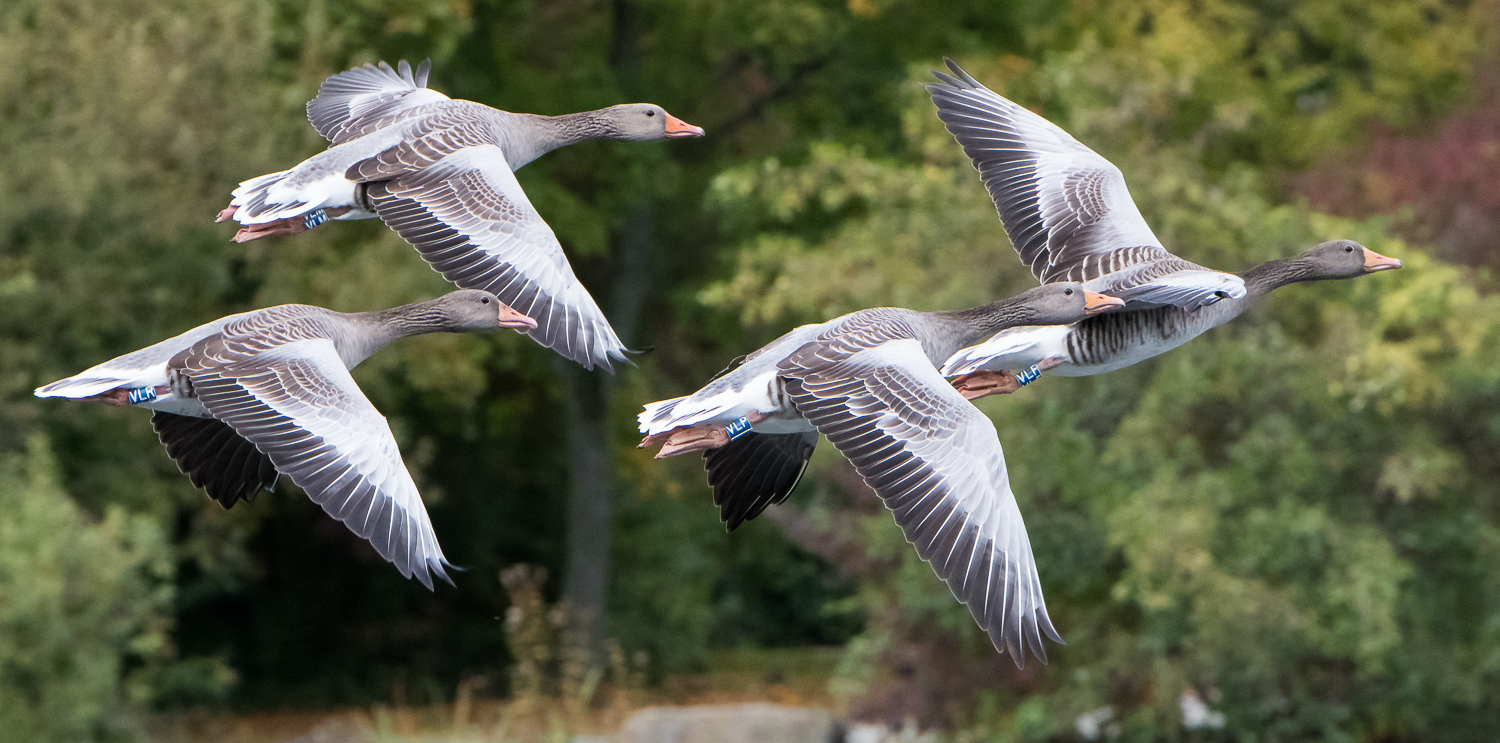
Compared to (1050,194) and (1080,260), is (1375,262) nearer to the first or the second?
(1080,260)

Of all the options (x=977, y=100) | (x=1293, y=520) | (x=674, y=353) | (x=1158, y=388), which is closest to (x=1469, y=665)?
(x=1293, y=520)

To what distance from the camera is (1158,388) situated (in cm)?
1673

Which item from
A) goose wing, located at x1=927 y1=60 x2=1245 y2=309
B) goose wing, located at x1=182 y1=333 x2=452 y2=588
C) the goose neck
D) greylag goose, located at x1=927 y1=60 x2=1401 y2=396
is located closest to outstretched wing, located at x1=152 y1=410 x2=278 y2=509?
goose wing, located at x1=182 y1=333 x2=452 y2=588

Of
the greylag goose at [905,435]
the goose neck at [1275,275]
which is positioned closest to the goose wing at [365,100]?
the greylag goose at [905,435]

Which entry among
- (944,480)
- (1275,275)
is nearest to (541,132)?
(944,480)

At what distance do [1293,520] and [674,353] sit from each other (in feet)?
41.4

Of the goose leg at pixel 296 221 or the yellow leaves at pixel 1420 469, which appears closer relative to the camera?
the goose leg at pixel 296 221

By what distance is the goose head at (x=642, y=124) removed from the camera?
9.85m

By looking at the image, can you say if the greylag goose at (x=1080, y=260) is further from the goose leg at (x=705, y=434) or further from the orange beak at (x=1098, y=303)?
the goose leg at (x=705, y=434)

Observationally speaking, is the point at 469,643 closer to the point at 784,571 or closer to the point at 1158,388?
the point at 784,571

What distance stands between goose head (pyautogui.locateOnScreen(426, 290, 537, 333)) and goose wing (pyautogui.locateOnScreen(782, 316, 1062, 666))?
128 centimetres

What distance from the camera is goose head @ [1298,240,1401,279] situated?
947 cm

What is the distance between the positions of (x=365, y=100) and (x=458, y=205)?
7.20 feet

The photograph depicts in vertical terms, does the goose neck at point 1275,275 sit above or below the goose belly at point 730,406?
below
